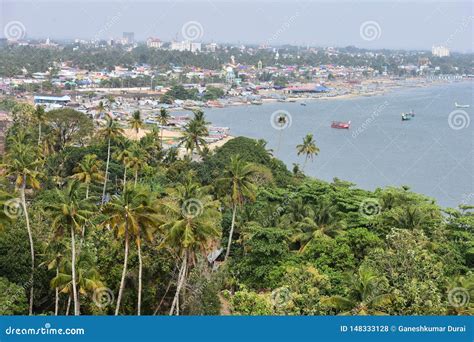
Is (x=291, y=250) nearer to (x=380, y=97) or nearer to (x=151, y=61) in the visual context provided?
(x=380, y=97)

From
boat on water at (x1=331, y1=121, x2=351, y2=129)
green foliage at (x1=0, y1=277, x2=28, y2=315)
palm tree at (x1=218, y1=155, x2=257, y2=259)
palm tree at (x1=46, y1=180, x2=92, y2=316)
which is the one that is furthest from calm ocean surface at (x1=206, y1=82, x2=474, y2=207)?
green foliage at (x1=0, y1=277, x2=28, y2=315)

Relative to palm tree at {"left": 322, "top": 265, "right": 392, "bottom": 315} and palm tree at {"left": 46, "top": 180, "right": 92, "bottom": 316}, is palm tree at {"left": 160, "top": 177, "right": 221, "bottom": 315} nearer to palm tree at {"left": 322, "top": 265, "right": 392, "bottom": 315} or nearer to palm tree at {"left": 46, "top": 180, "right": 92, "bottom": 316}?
palm tree at {"left": 46, "top": 180, "right": 92, "bottom": 316}

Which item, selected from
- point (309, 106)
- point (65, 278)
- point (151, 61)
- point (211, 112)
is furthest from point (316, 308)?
point (151, 61)

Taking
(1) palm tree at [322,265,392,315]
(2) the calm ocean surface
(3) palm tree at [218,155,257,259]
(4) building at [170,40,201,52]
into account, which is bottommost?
(2) the calm ocean surface

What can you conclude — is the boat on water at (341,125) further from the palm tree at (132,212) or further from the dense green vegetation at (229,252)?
the palm tree at (132,212)

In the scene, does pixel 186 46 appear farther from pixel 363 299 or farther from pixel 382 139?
pixel 363 299

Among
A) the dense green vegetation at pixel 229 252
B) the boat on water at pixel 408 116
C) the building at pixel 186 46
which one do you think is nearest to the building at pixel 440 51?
the building at pixel 186 46
